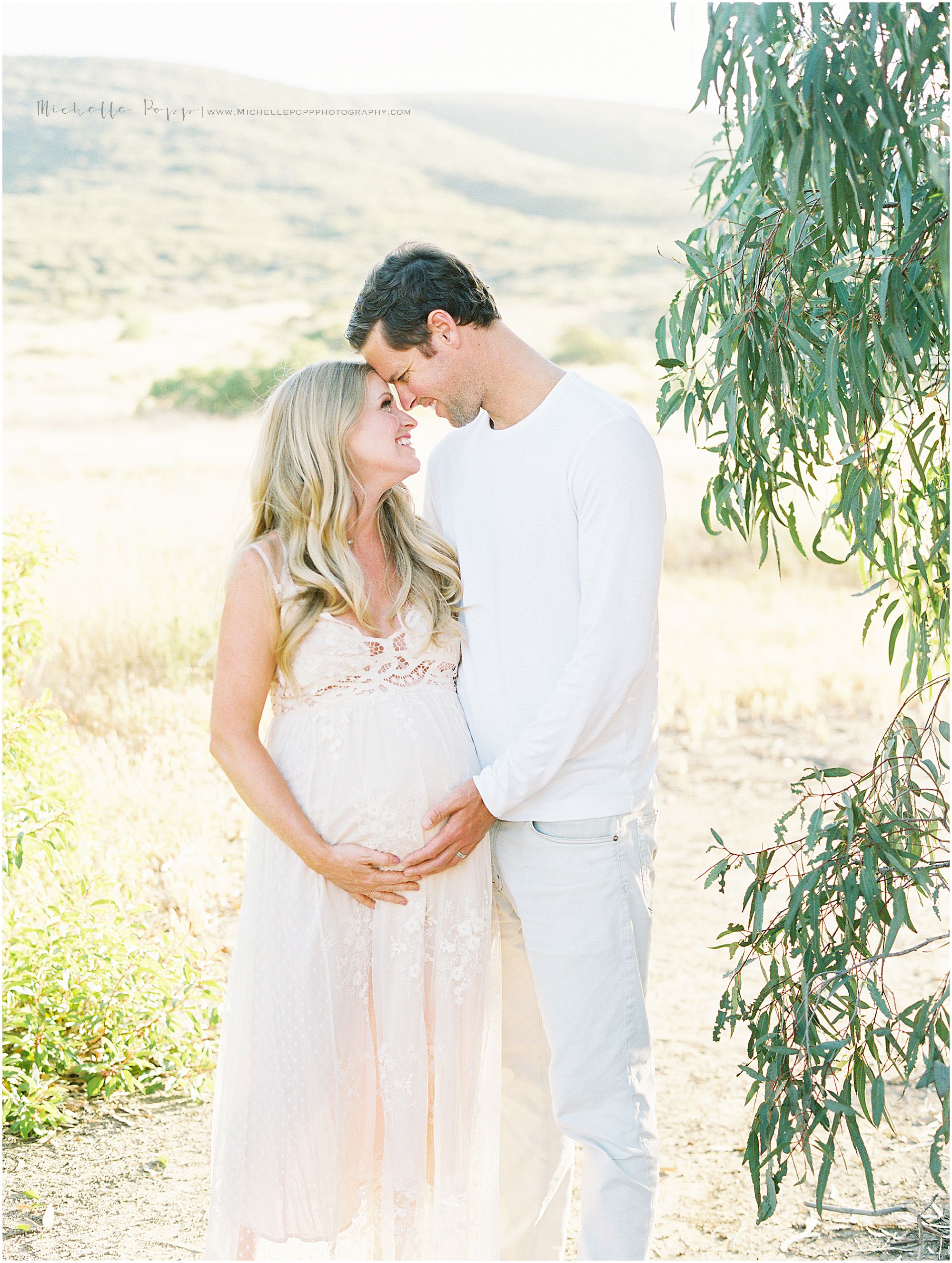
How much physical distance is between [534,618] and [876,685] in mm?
6491

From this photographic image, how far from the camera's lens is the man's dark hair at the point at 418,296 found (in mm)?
2221

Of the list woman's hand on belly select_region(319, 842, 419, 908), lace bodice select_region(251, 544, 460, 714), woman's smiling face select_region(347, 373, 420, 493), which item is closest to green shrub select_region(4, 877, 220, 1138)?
woman's hand on belly select_region(319, 842, 419, 908)

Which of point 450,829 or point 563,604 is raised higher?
point 563,604

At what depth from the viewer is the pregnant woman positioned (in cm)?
218

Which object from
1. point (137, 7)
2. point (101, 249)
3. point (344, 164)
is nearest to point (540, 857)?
point (137, 7)

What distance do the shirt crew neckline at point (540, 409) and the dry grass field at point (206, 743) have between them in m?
0.55

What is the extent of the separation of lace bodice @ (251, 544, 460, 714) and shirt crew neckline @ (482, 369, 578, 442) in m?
0.39

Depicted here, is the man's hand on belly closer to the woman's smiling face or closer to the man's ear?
the woman's smiling face

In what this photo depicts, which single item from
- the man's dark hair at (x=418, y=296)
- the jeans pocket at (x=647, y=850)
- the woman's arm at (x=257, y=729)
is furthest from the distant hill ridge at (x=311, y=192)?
the jeans pocket at (x=647, y=850)

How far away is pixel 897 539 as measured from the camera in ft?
8.27

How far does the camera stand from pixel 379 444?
226cm

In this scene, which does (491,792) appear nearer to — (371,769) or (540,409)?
(371,769)

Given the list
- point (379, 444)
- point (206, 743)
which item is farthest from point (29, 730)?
point (206, 743)

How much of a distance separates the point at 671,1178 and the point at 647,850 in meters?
1.44
